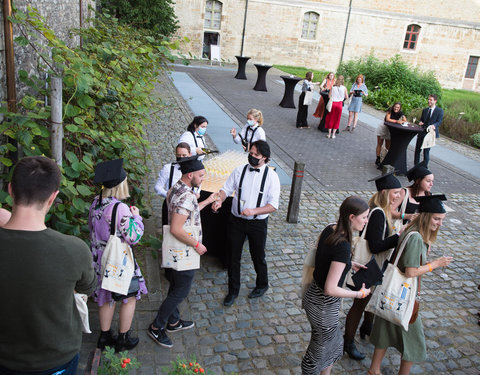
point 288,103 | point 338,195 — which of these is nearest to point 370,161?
point 338,195

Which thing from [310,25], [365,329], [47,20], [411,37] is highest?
[411,37]

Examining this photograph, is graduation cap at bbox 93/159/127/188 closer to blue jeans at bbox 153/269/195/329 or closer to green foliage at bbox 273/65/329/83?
blue jeans at bbox 153/269/195/329

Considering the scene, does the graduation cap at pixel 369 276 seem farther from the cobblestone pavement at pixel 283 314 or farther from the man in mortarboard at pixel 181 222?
the man in mortarboard at pixel 181 222

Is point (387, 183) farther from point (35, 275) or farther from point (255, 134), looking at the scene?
point (255, 134)

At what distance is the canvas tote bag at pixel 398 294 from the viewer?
3.79 metres

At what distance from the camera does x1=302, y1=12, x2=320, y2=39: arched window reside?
3469cm

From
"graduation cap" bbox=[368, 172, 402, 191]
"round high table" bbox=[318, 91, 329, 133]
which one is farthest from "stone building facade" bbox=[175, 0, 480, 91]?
"graduation cap" bbox=[368, 172, 402, 191]

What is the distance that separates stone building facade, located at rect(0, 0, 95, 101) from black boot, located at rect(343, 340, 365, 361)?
4.55m

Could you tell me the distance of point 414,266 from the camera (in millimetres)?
3740

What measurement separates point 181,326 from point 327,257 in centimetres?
191

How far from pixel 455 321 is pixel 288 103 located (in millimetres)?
13467

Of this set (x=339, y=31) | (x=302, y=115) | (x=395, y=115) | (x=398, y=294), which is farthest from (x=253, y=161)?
(x=339, y=31)

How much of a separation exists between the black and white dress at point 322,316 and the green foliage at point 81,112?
230cm

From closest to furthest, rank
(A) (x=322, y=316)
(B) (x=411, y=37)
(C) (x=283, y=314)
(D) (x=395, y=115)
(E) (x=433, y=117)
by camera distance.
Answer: (A) (x=322, y=316)
(C) (x=283, y=314)
(E) (x=433, y=117)
(D) (x=395, y=115)
(B) (x=411, y=37)
